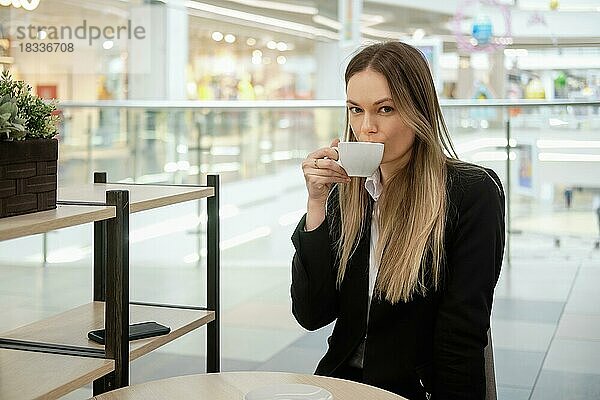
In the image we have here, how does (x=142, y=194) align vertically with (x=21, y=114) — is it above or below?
below

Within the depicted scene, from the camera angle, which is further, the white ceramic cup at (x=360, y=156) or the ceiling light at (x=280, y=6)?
the ceiling light at (x=280, y=6)

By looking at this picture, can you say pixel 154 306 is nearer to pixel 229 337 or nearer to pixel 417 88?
pixel 417 88

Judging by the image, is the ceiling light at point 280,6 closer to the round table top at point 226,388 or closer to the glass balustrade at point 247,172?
the glass balustrade at point 247,172

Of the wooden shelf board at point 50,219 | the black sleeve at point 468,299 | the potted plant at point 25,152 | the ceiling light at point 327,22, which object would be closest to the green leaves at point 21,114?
the potted plant at point 25,152

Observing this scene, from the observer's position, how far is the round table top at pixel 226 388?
181 cm

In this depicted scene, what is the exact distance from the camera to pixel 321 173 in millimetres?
2154

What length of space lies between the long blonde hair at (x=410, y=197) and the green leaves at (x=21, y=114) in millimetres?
655

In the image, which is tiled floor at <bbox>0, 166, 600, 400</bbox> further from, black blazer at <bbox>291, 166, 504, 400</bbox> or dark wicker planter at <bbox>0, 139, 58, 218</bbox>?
dark wicker planter at <bbox>0, 139, 58, 218</bbox>

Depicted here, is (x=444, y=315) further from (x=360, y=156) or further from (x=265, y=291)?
(x=265, y=291)

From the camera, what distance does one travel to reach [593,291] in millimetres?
4684

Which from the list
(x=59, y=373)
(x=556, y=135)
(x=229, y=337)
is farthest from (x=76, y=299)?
(x=59, y=373)

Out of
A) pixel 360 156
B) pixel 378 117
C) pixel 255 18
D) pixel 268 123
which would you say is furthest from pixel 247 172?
pixel 360 156

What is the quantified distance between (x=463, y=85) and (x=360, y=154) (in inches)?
135

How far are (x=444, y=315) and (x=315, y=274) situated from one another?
0.31 meters
